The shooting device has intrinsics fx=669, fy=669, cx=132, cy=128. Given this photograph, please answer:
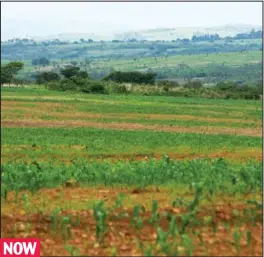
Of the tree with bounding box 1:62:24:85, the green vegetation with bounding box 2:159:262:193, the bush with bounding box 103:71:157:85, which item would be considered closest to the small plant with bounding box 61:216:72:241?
the green vegetation with bounding box 2:159:262:193

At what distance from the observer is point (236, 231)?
9.73m

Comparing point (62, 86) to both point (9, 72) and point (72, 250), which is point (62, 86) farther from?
point (72, 250)

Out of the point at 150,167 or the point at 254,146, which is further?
the point at 254,146

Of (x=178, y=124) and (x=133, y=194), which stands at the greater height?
(x=133, y=194)

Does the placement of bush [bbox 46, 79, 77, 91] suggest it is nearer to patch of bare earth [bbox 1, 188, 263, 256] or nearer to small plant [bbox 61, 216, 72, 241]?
patch of bare earth [bbox 1, 188, 263, 256]

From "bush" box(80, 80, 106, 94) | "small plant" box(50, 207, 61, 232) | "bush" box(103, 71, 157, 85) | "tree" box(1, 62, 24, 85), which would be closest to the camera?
"small plant" box(50, 207, 61, 232)

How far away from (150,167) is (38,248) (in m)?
5.97

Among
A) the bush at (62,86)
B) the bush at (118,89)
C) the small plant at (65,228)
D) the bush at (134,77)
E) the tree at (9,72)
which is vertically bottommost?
the bush at (134,77)

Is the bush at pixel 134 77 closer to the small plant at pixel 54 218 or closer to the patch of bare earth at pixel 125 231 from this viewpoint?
the patch of bare earth at pixel 125 231

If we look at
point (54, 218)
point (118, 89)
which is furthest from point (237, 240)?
point (118, 89)

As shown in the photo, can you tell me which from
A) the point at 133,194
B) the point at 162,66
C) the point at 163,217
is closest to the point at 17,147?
the point at 133,194

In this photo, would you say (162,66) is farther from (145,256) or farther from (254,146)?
(145,256)

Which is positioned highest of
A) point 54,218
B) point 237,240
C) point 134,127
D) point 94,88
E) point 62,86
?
point 54,218

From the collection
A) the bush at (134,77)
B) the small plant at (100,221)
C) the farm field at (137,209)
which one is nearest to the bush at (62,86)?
the bush at (134,77)
